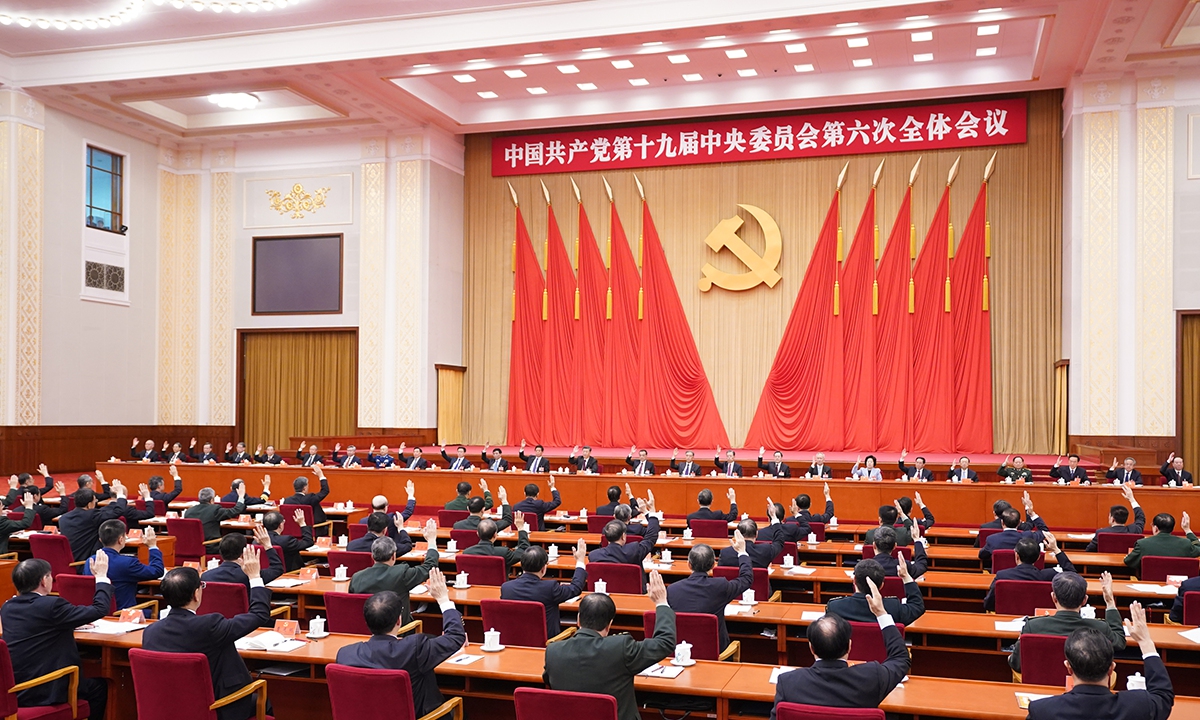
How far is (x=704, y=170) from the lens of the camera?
698 inches

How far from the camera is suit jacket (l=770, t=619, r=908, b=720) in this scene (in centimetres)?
346

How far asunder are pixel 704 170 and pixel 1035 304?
5943 mm

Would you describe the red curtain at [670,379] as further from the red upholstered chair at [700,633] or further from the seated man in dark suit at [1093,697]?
the seated man in dark suit at [1093,697]

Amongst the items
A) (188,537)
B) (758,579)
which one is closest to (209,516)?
(188,537)

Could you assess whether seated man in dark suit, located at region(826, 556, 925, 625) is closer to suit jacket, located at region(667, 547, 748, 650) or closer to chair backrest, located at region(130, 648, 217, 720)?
suit jacket, located at region(667, 547, 748, 650)

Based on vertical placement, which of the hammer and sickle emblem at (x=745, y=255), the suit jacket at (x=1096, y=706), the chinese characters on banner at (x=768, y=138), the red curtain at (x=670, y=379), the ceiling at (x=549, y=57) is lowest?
the suit jacket at (x=1096, y=706)

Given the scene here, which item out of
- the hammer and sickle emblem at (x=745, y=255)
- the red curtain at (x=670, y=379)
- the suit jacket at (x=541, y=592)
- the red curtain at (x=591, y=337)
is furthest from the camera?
the red curtain at (x=591, y=337)

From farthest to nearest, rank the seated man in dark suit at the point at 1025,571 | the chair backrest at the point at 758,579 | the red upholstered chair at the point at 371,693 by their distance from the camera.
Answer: the chair backrest at the point at 758,579 → the seated man in dark suit at the point at 1025,571 → the red upholstered chair at the point at 371,693

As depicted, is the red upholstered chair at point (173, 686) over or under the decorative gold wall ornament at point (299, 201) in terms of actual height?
under

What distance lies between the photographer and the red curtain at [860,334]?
1664cm

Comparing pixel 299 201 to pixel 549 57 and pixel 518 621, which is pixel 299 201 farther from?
pixel 518 621

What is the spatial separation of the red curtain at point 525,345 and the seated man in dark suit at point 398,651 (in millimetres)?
14098

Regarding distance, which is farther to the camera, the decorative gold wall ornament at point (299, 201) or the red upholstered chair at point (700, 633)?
the decorative gold wall ornament at point (299, 201)

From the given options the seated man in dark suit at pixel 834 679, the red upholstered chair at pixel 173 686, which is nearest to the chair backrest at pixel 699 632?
the seated man in dark suit at pixel 834 679
